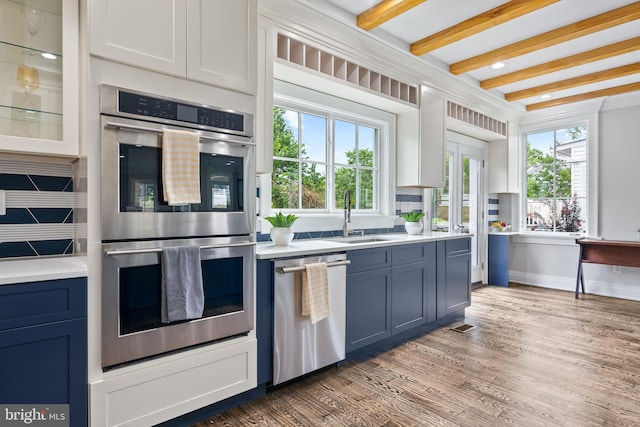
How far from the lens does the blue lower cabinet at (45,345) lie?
56.7 inches

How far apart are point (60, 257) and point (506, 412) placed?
2612 mm

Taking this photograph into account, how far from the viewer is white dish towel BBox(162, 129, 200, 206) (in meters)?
1.79

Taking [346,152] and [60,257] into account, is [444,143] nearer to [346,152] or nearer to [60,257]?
[346,152]

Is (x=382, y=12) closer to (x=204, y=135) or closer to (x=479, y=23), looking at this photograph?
(x=479, y=23)

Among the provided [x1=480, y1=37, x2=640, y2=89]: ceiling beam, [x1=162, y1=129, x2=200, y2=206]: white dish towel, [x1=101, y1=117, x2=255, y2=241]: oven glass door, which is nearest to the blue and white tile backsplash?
[x1=101, y1=117, x2=255, y2=241]: oven glass door

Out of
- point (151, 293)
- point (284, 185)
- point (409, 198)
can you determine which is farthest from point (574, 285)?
point (151, 293)

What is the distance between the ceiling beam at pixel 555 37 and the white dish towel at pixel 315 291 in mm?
2797

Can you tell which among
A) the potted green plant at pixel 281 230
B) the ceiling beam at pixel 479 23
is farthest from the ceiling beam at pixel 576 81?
the potted green plant at pixel 281 230

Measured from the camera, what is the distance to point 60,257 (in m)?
1.99

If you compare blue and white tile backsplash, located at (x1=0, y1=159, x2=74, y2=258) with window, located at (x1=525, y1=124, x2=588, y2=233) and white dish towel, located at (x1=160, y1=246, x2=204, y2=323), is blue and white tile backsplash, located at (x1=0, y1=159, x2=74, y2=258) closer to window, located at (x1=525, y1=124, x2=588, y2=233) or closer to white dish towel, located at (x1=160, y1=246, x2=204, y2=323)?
white dish towel, located at (x1=160, y1=246, x2=204, y2=323)

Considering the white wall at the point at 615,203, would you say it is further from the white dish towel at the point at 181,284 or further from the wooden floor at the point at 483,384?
the white dish towel at the point at 181,284

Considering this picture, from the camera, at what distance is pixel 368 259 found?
2820 millimetres

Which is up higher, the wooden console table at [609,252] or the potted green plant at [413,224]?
the potted green plant at [413,224]

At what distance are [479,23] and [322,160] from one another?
1693mm
